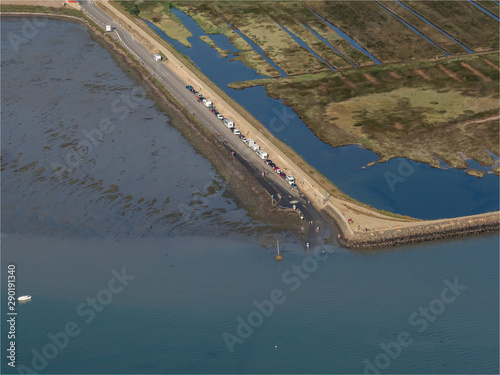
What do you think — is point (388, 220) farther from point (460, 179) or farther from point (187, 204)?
point (187, 204)

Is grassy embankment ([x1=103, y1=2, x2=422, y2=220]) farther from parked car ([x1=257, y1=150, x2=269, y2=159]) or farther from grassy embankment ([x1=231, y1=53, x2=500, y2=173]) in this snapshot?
grassy embankment ([x1=231, y1=53, x2=500, y2=173])

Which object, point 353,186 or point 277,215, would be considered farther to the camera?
point 353,186

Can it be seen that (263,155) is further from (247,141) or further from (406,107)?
(406,107)

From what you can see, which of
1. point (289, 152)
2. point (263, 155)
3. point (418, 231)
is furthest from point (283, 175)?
point (418, 231)

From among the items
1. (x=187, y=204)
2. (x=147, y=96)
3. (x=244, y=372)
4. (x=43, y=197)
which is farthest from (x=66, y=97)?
(x=244, y=372)

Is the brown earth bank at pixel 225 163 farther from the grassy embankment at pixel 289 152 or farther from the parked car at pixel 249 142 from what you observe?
the grassy embankment at pixel 289 152

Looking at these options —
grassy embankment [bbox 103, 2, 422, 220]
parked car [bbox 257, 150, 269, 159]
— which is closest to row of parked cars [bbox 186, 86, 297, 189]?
parked car [bbox 257, 150, 269, 159]

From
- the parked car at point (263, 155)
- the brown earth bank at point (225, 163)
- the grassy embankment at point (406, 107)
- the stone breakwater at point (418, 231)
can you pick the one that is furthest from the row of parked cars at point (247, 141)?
the stone breakwater at point (418, 231)
